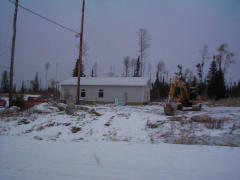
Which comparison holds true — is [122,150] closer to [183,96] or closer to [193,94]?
[183,96]

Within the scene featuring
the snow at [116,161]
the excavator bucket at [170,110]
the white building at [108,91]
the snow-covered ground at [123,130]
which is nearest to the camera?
the snow at [116,161]

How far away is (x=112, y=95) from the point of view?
85.0 feet

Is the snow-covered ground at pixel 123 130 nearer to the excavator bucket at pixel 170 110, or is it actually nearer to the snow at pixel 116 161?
the snow at pixel 116 161

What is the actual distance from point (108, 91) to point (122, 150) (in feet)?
66.3

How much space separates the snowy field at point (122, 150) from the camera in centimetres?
448

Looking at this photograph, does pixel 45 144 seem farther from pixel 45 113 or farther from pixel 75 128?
pixel 45 113

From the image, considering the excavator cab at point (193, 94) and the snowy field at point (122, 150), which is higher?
the excavator cab at point (193, 94)

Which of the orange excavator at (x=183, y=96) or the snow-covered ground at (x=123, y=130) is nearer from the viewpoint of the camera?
the snow-covered ground at (x=123, y=130)

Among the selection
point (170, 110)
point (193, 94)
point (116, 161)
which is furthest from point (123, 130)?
point (193, 94)

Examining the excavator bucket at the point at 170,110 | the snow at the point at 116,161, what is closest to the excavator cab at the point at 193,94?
the excavator bucket at the point at 170,110

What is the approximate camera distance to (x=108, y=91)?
26.1m

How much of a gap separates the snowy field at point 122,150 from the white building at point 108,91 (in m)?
14.5

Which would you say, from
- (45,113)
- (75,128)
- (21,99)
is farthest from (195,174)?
(21,99)

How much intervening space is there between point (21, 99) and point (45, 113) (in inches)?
168
